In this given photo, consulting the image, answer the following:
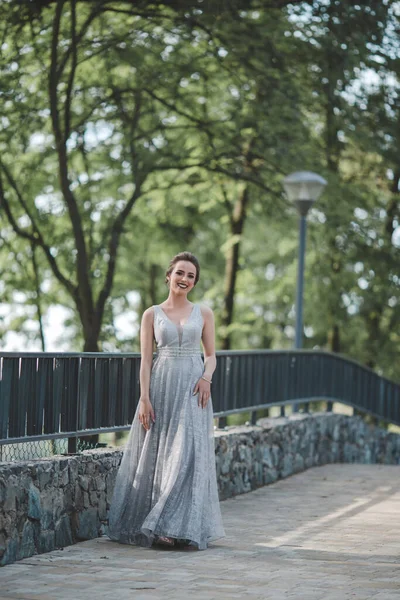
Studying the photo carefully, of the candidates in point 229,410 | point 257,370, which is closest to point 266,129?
point 257,370

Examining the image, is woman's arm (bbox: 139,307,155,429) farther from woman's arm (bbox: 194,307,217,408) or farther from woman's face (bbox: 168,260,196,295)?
woman's arm (bbox: 194,307,217,408)

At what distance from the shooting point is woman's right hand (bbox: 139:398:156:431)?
8.58 metres

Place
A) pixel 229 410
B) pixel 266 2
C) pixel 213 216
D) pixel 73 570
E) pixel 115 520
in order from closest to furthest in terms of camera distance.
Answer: pixel 73 570 < pixel 115 520 < pixel 229 410 < pixel 266 2 < pixel 213 216

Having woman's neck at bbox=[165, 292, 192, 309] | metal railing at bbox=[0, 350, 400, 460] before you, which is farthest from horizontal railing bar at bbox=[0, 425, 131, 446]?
woman's neck at bbox=[165, 292, 192, 309]

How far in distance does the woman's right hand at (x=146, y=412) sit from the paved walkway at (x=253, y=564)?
84 cm

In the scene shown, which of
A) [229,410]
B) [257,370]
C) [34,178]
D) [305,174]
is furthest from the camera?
[34,178]

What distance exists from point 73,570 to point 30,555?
0.60m

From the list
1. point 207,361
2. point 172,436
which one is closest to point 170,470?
point 172,436

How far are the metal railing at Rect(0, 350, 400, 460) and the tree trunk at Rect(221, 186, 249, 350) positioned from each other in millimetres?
10463

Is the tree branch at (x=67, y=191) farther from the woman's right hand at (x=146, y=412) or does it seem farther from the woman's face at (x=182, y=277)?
the woman's right hand at (x=146, y=412)

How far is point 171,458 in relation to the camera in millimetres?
8523

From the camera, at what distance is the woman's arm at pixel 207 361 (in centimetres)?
866

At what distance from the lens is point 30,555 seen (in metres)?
7.94

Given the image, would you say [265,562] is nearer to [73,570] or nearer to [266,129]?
[73,570]
